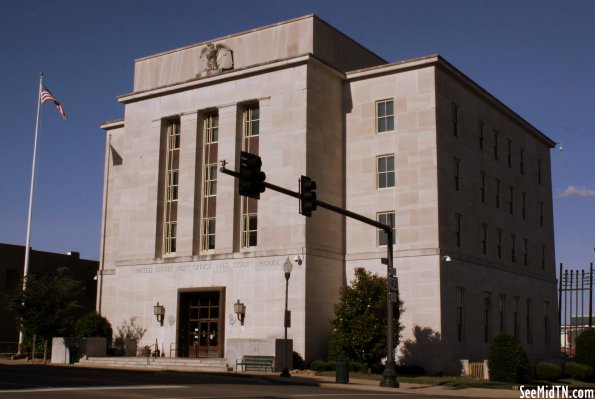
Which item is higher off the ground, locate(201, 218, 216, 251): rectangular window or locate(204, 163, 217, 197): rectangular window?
locate(204, 163, 217, 197): rectangular window

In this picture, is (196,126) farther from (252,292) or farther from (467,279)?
(467,279)

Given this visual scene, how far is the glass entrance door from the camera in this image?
4759 cm

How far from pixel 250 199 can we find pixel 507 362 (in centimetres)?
1832

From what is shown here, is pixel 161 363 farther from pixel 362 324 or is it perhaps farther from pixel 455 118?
pixel 455 118

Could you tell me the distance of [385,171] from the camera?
Result: 156 ft

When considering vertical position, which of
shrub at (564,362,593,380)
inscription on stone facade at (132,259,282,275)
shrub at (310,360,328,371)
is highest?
inscription on stone facade at (132,259,282,275)

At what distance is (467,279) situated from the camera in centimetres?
4703

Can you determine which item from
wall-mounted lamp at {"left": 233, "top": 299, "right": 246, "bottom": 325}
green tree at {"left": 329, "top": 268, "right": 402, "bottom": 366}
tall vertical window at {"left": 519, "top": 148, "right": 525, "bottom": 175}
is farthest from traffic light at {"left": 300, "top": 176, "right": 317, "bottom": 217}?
tall vertical window at {"left": 519, "top": 148, "right": 525, "bottom": 175}

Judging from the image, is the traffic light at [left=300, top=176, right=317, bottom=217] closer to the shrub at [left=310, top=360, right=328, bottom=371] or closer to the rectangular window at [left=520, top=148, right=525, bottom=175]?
the shrub at [left=310, top=360, right=328, bottom=371]

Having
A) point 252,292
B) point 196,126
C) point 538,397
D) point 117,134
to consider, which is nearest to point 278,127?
point 196,126

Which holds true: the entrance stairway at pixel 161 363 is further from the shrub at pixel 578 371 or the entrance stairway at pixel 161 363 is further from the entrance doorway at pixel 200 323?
the shrub at pixel 578 371

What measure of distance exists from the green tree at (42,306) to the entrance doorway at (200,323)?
7287mm

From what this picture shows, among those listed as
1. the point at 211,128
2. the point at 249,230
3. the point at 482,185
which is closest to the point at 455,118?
the point at 482,185

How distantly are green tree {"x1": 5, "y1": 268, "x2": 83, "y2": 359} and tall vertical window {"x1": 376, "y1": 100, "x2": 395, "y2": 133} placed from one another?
2219 cm
